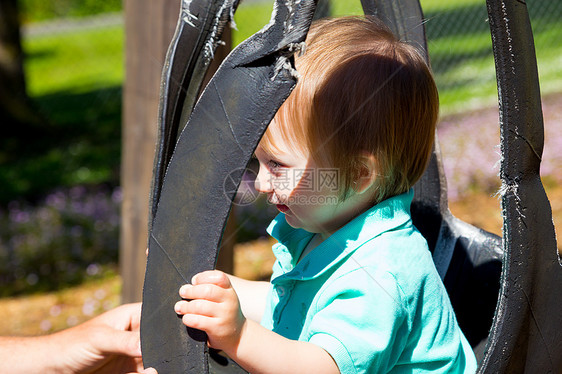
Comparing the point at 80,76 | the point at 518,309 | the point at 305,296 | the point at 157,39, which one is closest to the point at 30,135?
the point at 80,76

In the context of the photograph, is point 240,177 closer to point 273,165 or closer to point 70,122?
point 273,165

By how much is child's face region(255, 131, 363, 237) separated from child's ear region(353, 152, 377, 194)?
4 centimetres

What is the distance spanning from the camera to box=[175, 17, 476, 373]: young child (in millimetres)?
1179

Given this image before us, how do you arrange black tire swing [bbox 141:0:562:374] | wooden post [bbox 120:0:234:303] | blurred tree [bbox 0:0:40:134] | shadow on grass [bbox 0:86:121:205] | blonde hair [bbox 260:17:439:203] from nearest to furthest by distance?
1. black tire swing [bbox 141:0:562:374]
2. blonde hair [bbox 260:17:439:203]
3. wooden post [bbox 120:0:234:303]
4. shadow on grass [bbox 0:86:121:205]
5. blurred tree [bbox 0:0:40:134]

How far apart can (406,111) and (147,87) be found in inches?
56.3

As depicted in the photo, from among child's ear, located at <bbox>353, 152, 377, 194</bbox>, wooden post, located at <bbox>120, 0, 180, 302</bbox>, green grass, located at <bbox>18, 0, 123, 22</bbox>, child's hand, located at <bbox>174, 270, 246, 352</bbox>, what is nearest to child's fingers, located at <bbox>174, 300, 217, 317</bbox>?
child's hand, located at <bbox>174, 270, 246, 352</bbox>

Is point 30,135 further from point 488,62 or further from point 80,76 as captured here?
point 488,62

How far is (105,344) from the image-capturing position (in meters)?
1.59

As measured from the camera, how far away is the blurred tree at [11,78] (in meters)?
6.62

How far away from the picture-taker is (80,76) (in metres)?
10.9

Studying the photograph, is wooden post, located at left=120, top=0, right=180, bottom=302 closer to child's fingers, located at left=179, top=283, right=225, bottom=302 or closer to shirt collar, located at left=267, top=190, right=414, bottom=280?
shirt collar, located at left=267, top=190, right=414, bottom=280

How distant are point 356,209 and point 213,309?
533 mm

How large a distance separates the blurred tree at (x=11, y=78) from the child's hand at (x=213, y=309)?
6.36 meters

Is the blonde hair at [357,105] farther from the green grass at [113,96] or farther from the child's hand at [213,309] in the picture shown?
the green grass at [113,96]
